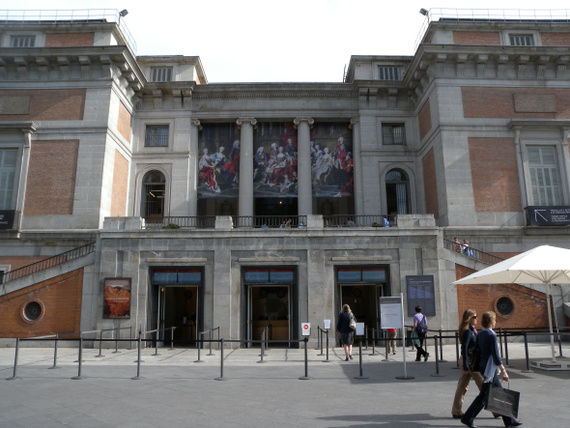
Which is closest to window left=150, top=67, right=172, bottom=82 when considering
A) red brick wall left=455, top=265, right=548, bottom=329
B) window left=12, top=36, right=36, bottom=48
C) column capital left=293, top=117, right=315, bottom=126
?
window left=12, top=36, right=36, bottom=48

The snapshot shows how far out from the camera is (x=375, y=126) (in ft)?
97.7

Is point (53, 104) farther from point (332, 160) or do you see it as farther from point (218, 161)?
point (332, 160)

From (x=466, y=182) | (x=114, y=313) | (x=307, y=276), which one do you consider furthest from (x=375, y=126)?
(x=114, y=313)

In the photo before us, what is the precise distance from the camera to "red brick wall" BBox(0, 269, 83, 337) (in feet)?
65.4

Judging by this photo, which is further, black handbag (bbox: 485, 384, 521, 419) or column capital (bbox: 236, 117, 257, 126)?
column capital (bbox: 236, 117, 257, 126)

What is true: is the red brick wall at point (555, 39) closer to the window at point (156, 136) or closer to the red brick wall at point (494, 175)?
the red brick wall at point (494, 175)

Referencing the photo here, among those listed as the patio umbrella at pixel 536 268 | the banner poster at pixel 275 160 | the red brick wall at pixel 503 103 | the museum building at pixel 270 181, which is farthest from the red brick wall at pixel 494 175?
the patio umbrella at pixel 536 268

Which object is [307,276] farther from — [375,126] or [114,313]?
[375,126]

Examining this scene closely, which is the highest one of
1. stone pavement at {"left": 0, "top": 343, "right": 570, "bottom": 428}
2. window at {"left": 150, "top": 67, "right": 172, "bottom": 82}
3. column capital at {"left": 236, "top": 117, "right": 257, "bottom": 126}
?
window at {"left": 150, "top": 67, "right": 172, "bottom": 82}

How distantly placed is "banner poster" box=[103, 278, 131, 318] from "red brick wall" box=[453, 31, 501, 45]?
2251 cm

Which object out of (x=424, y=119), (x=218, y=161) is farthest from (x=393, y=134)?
(x=218, y=161)

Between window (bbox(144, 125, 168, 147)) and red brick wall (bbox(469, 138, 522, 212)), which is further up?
window (bbox(144, 125, 168, 147))

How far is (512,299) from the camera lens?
65.0 feet

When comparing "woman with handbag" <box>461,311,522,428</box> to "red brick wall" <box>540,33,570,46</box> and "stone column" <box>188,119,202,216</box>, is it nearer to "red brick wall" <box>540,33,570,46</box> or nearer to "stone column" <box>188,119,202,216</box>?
"stone column" <box>188,119,202,216</box>
